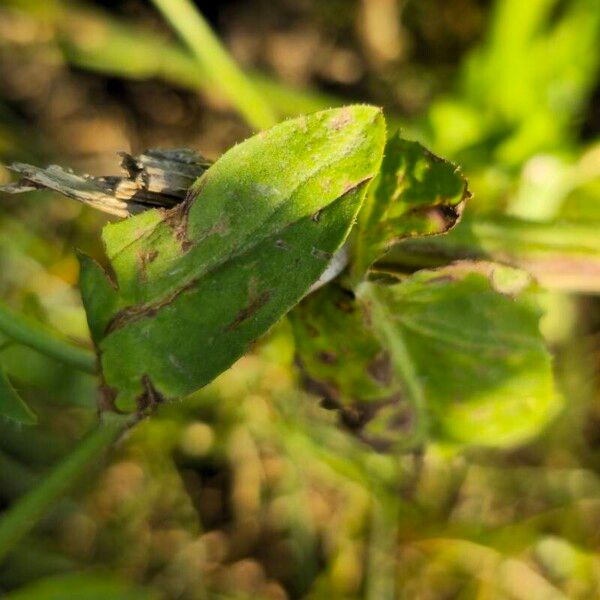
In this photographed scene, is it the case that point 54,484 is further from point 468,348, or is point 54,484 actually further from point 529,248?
point 529,248

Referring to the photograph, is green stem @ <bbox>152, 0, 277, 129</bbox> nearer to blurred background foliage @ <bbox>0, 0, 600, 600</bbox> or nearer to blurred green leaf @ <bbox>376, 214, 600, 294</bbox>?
blurred background foliage @ <bbox>0, 0, 600, 600</bbox>

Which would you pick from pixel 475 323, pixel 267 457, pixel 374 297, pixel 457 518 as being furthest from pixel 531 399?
pixel 267 457

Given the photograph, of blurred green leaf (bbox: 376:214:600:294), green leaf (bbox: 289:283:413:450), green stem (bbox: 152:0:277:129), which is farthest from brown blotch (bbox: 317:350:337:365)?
green stem (bbox: 152:0:277:129)

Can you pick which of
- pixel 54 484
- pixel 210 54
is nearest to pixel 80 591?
pixel 54 484

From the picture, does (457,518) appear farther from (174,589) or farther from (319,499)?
(174,589)

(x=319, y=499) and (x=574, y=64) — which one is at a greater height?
(x=574, y=64)

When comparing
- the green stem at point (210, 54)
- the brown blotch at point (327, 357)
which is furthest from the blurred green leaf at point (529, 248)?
the green stem at point (210, 54)

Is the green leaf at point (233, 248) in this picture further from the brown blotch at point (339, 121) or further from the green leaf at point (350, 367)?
the green leaf at point (350, 367)
